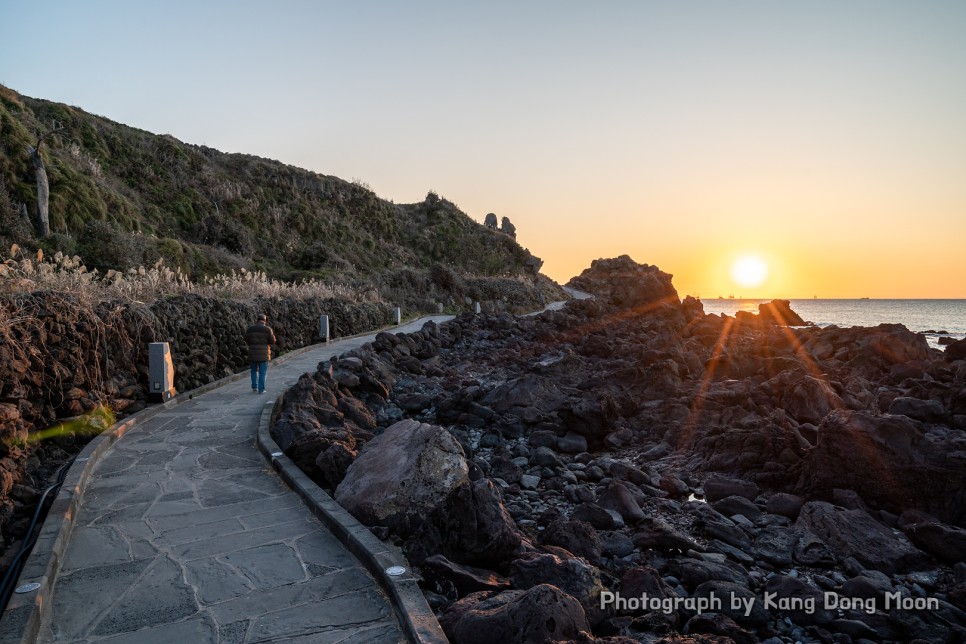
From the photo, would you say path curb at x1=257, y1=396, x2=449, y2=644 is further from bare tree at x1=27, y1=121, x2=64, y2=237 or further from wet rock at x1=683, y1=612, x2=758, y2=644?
bare tree at x1=27, y1=121, x2=64, y2=237

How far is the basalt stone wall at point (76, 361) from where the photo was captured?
6.52 meters

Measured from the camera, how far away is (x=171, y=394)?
10.6 m

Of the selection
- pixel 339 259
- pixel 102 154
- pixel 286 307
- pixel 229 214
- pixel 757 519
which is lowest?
pixel 757 519

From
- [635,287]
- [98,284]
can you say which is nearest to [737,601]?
[98,284]

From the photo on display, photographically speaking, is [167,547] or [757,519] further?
[757,519]

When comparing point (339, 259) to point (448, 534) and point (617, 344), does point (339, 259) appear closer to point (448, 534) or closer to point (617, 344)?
point (617, 344)

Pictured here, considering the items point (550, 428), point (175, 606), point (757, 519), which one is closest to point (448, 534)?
point (175, 606)

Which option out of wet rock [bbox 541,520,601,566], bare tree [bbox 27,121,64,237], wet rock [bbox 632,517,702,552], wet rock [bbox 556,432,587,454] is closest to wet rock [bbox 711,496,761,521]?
wet rock [bbox 632,517,702,552]

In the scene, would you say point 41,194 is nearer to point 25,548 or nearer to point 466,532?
point 25,548

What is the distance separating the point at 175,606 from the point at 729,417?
30.7 feet

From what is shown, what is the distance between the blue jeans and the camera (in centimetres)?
1161

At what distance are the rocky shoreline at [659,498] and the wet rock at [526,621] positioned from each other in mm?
12

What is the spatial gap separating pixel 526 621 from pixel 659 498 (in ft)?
15.1

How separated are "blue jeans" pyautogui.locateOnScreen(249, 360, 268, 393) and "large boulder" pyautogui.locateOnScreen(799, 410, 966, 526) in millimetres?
9478
